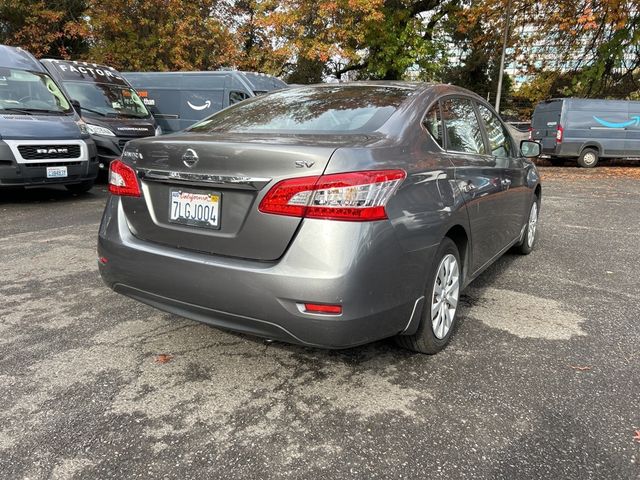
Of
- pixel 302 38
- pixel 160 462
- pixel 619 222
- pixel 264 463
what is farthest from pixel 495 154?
pixel 302 38

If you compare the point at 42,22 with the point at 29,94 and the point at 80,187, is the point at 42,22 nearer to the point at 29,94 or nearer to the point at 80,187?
the point at 29,94

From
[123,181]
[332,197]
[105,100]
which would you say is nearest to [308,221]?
[332,197]

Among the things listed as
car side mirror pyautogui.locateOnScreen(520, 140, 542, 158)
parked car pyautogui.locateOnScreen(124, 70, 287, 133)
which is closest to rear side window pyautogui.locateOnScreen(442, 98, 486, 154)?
car side mirror pyautogui.locateOnScreen(520, 140, 542, 158)

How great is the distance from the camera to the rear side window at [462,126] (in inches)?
131

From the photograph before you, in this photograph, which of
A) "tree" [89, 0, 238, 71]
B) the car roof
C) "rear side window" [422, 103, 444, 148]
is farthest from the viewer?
"tree" [89, 0, 238, 71]

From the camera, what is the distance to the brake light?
2301 mm

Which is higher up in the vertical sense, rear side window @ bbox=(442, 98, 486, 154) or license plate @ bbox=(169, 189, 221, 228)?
rear side window @ bbox=(442, 98, 486, 154)

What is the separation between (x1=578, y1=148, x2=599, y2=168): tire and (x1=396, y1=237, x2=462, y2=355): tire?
50.7 feet

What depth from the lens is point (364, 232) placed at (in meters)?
2.29

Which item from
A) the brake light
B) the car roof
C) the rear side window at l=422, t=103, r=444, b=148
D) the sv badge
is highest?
the car roof

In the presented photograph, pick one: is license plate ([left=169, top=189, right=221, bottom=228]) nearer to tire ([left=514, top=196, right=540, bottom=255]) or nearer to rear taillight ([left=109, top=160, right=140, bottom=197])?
rear taillight ([left=109, top=160, right=140, bottom=197])

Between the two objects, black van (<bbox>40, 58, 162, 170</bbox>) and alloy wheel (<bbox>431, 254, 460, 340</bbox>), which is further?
black van (<bbox>40, 58, 162, 170</bbox>)

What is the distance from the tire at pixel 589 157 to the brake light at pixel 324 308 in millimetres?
16582

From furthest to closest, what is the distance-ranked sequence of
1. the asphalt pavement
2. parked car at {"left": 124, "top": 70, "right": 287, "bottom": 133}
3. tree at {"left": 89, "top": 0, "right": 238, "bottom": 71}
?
tree at {"left": 89, "top": 0, "right": 238, "bottom": 71}
parked car at {"left": 124, "top": 70, "right": 287, "bottom": 133}
the asphalt pavement
